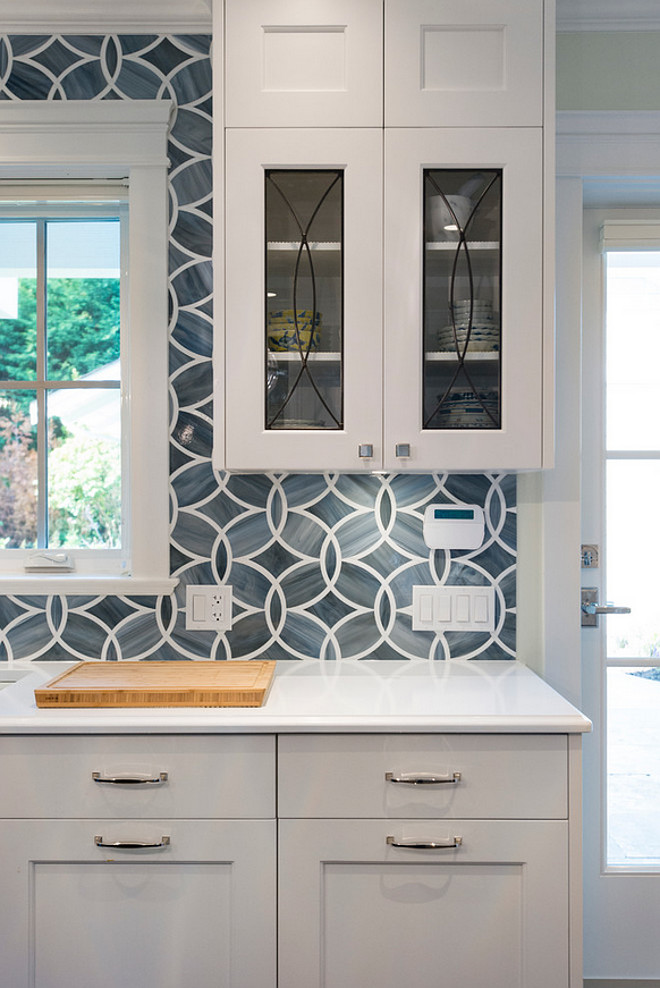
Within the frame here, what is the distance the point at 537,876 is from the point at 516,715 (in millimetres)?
313

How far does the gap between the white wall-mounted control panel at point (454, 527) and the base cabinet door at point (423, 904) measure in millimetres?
674

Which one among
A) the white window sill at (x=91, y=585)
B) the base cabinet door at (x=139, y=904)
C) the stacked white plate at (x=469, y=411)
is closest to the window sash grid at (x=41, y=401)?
the white window sill at (x=91, y=585)

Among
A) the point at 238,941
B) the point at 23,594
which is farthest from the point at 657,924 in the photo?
the point at 23,594

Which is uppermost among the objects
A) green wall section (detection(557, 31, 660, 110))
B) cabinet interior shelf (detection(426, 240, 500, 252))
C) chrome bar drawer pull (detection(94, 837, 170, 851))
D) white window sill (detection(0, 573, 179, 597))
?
green wall section (detection(557, 31, 660, 110))

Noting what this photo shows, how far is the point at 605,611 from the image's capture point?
6.44ft

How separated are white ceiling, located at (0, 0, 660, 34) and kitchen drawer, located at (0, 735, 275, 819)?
172cm

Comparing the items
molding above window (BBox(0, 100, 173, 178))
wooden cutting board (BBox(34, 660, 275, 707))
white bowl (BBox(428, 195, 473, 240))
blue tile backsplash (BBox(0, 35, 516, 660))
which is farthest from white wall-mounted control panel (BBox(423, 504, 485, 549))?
molding above window (BBox(0, 100, 173, 178))

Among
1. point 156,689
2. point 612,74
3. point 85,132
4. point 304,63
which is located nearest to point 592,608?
point 156,689

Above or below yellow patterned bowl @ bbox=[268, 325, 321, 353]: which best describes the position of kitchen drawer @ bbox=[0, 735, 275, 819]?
below

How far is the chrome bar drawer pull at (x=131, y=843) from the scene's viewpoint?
1440mm

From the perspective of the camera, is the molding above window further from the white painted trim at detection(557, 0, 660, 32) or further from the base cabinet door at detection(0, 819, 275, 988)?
the base cabinet door at detection(0, 819, 275, 988)

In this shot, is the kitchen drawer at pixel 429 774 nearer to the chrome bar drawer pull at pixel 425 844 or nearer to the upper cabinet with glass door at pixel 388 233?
the chrome bar drawer pull at pixel 425 844

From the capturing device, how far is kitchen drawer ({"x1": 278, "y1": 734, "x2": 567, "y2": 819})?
145 cm

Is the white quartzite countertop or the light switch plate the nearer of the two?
the white quartzite countertop
